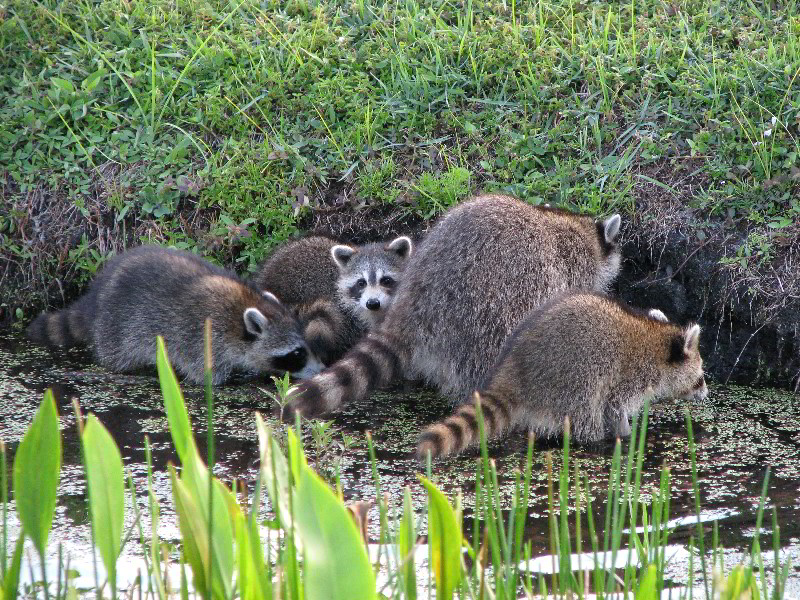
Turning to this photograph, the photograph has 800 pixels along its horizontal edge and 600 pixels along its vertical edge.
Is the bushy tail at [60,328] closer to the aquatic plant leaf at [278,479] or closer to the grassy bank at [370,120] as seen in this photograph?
the grassy bank at [370,120]

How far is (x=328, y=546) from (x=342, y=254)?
3.94 metres

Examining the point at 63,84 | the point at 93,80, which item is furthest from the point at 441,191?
the point at 63,84

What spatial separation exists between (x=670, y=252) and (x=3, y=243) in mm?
3547

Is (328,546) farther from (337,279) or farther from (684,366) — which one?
(337,279)

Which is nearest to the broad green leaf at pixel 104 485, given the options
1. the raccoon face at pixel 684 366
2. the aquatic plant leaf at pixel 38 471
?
the aquatic plant leaf at pixel 38 471

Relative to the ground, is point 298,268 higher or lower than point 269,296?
higher

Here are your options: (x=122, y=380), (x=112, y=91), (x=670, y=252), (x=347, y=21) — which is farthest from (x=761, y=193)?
(x=112, y=91)

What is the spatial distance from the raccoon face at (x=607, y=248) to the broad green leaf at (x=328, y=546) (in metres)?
3.55

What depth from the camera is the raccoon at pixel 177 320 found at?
18.1 feet

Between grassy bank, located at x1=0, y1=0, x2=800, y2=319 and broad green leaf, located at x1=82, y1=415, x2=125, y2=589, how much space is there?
12.4 feet

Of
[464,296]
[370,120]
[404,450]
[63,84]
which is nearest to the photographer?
[404,450]

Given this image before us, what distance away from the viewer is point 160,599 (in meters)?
2.17

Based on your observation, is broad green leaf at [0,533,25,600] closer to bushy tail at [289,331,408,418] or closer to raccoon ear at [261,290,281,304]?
bushy tail at [289,331,408,418]

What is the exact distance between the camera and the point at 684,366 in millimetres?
4609
